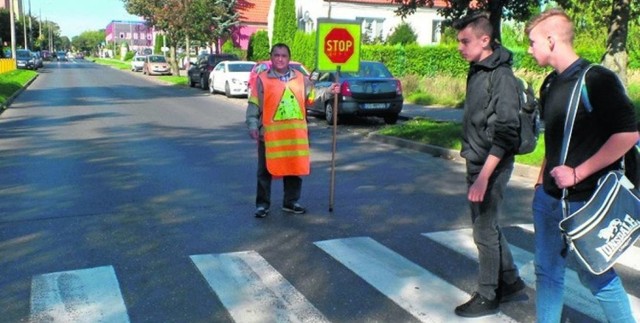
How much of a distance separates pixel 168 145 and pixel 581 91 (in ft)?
33.1

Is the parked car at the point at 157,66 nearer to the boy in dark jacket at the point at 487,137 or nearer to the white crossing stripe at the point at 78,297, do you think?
the white crossing stripe at the point at 78,297

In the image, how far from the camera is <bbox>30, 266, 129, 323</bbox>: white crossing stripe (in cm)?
417

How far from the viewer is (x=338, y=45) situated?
7.60m

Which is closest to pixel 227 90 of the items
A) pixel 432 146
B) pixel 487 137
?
pixel 432 146

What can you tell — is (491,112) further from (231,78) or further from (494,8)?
(231,78)

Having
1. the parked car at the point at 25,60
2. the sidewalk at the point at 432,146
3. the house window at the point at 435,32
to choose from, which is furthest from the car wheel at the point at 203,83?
the parked car at the point at 25,60

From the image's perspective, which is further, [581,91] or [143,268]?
[143,268]

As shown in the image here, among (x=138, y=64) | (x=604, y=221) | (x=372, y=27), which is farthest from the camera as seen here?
(x=138, y=64)

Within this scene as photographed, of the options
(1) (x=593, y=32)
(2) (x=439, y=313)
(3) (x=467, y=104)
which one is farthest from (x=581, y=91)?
(1) (x=593, y=32)

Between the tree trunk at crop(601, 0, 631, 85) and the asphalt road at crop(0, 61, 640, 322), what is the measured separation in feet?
12.7

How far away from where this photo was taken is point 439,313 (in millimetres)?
4223

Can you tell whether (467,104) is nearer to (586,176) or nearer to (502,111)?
(502,111)

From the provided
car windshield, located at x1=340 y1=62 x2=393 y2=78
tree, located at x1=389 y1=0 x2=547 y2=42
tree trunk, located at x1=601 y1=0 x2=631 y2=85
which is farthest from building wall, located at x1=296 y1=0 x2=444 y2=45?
tree trunk, located at x1=601 y1=0 x2=631 y2=85

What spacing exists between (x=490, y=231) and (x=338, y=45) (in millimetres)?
4047
